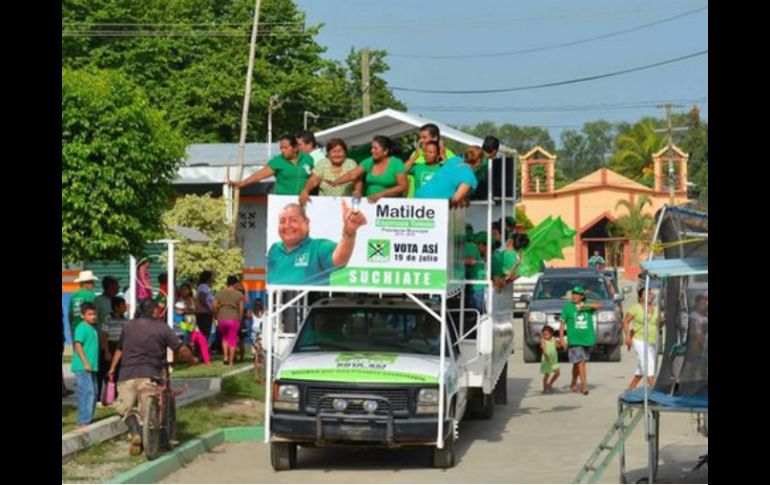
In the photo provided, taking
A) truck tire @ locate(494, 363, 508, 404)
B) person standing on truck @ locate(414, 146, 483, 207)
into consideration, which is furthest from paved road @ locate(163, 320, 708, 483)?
person standing on truck @ locate(414, 146, 483, 207)

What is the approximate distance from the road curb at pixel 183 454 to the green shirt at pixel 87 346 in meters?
1.29

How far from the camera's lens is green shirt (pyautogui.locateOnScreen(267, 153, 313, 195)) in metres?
15.8

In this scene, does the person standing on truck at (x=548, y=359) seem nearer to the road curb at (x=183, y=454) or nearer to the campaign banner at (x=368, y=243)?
the road curb at (x=183, y=454)

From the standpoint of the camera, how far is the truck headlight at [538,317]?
28.1 meters

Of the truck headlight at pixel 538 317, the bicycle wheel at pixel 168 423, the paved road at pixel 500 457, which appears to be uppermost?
the truck headlight at pixel 538 317

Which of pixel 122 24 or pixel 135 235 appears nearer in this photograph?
pixel 135 235

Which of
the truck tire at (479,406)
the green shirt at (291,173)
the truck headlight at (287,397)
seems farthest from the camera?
the truck tire at (479,406)

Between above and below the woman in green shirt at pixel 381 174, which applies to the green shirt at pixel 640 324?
below

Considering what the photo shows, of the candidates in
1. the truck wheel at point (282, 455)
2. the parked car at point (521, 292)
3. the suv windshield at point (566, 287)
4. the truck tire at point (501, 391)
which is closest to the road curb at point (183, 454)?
the truck wheel at point (282, 455)

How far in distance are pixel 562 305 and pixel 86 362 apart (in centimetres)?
1524

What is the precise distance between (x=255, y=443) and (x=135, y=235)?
4.84m
